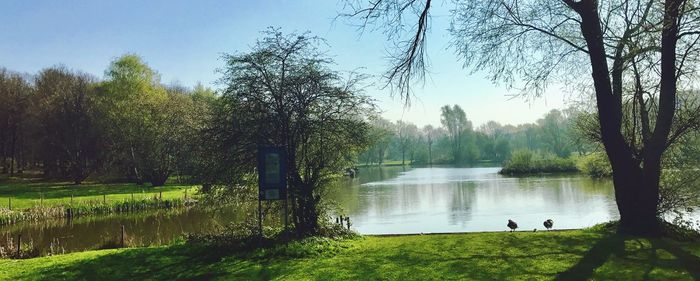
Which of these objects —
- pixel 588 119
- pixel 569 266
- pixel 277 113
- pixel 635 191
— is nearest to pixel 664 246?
pixel 635 191

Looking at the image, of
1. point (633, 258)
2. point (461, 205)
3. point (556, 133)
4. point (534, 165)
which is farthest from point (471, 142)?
point (633, 258)

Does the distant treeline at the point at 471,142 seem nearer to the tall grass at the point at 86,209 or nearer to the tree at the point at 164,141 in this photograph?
the tree at the point at 164,141

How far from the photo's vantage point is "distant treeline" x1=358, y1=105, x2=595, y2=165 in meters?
84.6

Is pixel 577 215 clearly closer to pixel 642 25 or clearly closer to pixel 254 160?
pixel 642 25

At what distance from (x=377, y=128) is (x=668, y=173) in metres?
8.15

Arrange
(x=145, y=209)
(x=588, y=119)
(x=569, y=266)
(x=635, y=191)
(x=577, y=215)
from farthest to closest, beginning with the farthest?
(x=145, y=209)
(x=577, y=215)
(x=588, y=119)
(x=635, y=191)
(x=569, y=266)

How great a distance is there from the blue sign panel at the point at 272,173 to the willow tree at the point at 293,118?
49.3 inches

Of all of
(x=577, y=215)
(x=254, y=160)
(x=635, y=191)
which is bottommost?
(x=577, y=215)

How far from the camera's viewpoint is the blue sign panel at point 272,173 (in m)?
11.0

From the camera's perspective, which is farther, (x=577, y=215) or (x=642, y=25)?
(x=577, y=215)

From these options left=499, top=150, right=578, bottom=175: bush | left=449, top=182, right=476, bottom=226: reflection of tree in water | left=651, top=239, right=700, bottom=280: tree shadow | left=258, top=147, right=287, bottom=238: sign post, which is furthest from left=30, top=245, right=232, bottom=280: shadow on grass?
left=499, top=150, right=578, bottom=175: bush

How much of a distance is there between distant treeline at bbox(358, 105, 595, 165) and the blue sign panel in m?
63.5

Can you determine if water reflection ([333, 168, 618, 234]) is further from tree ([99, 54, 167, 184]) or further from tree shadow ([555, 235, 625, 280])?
tree ([99, 54, 167, 184])

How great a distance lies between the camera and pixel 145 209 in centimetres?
3169
